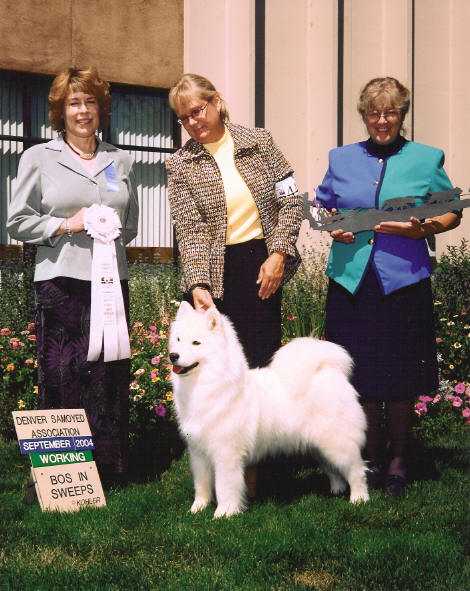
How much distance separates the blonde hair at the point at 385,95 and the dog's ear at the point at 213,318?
55.2 inches

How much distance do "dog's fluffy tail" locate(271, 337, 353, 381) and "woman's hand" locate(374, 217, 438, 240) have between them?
0.70 m

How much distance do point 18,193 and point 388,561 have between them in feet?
8.93

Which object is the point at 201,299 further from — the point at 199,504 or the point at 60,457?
the point at 60,457

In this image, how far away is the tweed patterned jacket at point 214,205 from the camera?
4.30m

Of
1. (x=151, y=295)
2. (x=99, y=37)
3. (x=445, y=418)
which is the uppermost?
(x=99, y=37)

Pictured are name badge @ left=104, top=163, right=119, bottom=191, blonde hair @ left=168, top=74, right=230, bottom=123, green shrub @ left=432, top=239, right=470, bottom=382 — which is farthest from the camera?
green shrub @ left=432, top=239, right=470, bottom=382

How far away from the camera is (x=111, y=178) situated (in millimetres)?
4645

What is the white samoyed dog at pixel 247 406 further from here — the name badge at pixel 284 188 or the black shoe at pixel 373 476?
the name badge at pixel 284 188

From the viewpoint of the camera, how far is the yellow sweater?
4.32m

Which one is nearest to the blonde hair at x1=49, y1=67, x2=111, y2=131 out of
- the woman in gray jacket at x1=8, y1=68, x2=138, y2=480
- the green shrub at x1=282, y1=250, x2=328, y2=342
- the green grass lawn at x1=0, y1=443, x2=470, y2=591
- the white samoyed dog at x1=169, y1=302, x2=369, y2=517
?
the woman in gray jacket at x1=8, y1=68, x2=138, y2=480

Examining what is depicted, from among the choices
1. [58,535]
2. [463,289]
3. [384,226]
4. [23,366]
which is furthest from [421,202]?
[463,289]

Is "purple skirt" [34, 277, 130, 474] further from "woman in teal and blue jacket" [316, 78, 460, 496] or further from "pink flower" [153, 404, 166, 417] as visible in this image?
"woman in teal and blue jacket" [316, 78, 460, 496]

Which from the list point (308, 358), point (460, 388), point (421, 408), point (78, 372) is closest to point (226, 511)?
point (308, 358)

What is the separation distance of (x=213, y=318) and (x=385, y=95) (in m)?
1.50
